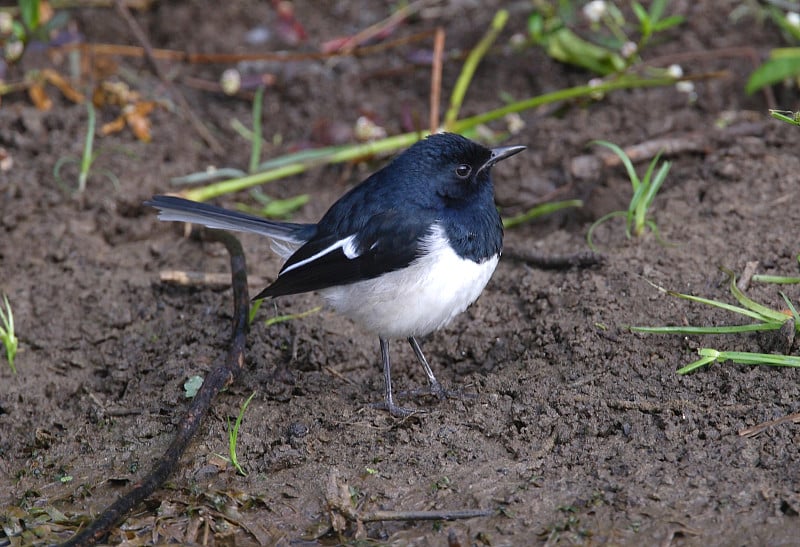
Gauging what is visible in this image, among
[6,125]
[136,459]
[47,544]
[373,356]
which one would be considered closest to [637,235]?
[373,356]

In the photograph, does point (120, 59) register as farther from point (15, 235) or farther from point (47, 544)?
point (47, 544)

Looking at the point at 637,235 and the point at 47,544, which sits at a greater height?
the point at 637,235

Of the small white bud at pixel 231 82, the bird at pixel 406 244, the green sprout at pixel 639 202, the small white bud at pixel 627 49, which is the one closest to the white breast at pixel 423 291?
the bird at pixel 406 244

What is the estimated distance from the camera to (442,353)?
4.61m

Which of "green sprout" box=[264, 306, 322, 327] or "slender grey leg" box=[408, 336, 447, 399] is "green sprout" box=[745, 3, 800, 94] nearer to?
"slender grey leg" box=[408, 336, 447, 399]

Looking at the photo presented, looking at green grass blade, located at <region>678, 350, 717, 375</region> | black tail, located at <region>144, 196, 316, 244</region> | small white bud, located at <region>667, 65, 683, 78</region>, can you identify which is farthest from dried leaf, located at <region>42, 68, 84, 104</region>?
green grass blade, located at <region>678, 350, 717, 375</region>

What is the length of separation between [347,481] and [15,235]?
2884 millimetres

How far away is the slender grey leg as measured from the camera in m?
4.18

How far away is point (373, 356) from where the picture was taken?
4.65 metres

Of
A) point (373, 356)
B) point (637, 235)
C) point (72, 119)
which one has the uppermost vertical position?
point (72, 119)

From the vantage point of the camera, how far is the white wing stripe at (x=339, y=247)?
13.3 ft

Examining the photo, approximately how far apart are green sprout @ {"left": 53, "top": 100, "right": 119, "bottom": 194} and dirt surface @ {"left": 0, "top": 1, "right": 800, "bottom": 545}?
67 mm

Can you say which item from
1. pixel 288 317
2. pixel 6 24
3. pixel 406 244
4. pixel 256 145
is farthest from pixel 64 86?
pixel 406 244

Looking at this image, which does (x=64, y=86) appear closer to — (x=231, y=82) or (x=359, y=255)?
(x=231, y=82)
